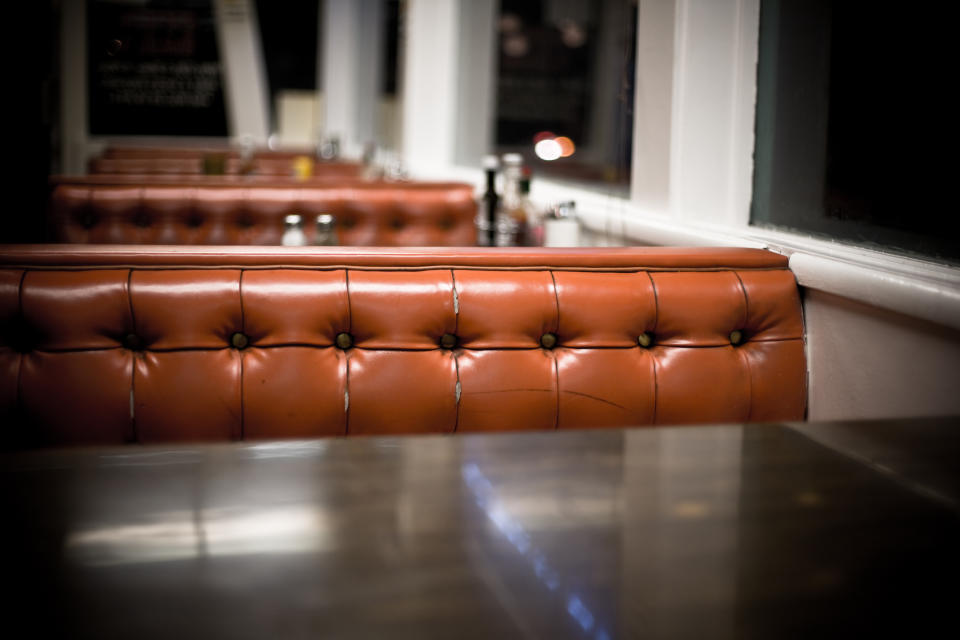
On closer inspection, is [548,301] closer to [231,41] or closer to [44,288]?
[44,288]

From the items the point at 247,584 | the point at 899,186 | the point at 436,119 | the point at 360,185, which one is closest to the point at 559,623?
the point at 247,584

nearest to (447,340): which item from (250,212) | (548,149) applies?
(250,212)

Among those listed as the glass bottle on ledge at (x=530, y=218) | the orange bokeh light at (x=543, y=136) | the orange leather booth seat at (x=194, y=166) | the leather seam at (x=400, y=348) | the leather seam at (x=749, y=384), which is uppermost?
the orange bokeh light at (x=543, y=136)

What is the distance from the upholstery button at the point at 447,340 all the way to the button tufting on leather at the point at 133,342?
50 cm

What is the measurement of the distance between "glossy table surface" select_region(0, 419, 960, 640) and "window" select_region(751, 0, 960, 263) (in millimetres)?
999

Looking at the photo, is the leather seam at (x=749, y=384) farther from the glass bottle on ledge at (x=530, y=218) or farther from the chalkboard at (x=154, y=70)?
the chalkboard at (x=154, y=70)

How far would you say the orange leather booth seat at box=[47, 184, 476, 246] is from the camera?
11.1ft

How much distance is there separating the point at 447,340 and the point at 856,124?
1014mm

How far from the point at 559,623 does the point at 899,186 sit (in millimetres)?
1497

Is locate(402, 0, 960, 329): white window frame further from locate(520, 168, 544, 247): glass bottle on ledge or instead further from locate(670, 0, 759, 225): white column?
locate(520, 168, 544, 247): glass bottle on ledge

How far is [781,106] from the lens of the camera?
2.11 metres

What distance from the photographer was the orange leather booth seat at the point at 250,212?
11.1ft

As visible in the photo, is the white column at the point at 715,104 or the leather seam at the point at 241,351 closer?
the leather seam at the point at 241,351

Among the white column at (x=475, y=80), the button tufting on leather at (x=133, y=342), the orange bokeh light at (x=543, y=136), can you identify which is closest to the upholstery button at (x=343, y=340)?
the button tufting on leather at (x=133, y=342)
